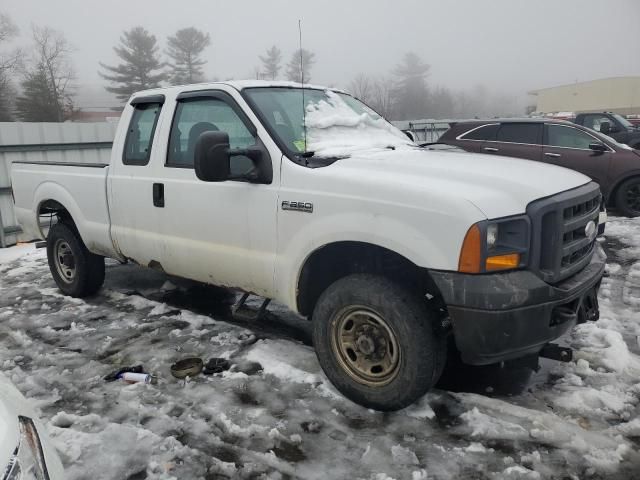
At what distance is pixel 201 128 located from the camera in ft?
13.1

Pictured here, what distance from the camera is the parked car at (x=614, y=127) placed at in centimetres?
1306

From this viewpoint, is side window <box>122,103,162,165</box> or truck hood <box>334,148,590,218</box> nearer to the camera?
truck hood <box>334,148,590,218</box>

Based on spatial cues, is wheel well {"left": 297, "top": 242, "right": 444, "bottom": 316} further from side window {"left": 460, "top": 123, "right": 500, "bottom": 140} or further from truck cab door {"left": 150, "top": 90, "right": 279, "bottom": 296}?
side window {"left": 460, "top": 123, "right": 500, "bottom": 140}

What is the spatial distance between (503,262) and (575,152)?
305 inches

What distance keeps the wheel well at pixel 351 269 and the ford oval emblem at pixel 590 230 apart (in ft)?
3.33

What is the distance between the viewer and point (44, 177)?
539 centimetres

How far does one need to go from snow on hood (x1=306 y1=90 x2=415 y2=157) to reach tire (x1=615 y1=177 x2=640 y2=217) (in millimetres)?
6747

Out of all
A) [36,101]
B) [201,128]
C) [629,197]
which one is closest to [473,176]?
[201,128]

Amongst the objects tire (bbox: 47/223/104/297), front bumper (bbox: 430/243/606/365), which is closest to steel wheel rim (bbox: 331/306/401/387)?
front bumper (bbox: 430/243/606/365)

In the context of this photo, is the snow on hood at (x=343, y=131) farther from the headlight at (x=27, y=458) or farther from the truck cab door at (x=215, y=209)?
the headlight at (x=27, y=458)

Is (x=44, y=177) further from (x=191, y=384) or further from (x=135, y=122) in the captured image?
(x=191, y=384)

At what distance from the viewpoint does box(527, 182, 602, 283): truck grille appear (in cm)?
268

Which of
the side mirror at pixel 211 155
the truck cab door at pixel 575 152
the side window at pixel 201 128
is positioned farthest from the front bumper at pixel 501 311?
the truck cab door at pixel 575 152

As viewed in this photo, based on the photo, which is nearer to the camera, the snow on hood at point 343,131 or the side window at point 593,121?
the snow on hood at point 343,131
